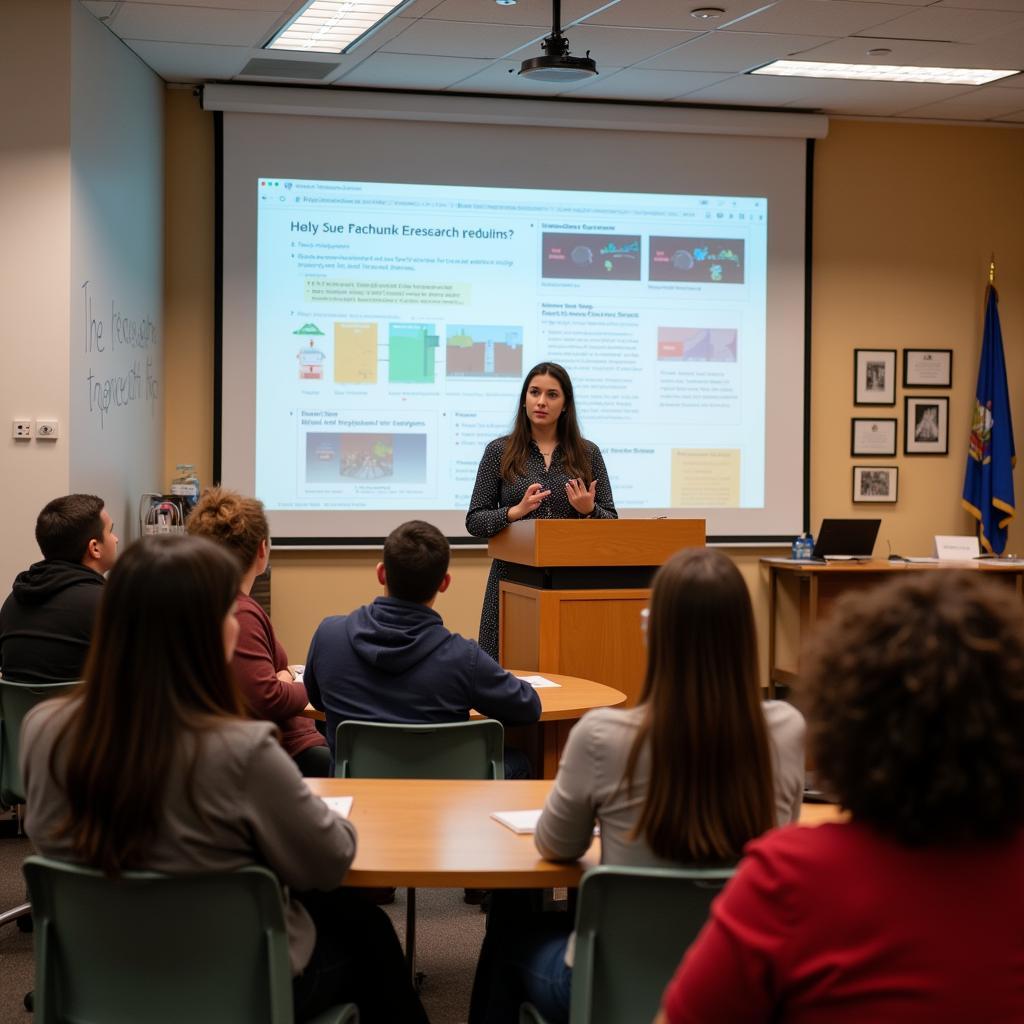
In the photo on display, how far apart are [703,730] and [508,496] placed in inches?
117

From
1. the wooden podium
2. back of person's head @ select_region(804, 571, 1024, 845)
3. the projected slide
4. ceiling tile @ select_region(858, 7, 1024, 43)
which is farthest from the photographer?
the projected slide

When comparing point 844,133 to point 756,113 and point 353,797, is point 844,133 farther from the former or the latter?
point 353,797

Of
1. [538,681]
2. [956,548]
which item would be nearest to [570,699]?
[538,681]

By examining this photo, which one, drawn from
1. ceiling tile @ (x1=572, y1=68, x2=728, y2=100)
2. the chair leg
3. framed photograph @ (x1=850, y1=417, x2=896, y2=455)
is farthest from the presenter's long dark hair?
framed photograph @ (x1=850, y1=417, x2=896, y2=455)

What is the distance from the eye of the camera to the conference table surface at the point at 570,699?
3.29 meters

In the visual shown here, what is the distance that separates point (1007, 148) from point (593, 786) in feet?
22.3

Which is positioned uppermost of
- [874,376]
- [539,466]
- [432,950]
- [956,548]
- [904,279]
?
[904,279]

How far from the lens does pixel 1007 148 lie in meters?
7.52

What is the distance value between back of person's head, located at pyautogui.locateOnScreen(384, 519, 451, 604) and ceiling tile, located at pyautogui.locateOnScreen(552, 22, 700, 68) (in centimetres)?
338

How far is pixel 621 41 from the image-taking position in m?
5.83

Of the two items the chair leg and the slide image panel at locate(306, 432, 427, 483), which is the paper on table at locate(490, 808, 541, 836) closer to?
the chair leg

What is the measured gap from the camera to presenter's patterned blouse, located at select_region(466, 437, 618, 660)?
459cm

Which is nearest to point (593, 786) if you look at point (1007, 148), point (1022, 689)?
point (1022, 689)

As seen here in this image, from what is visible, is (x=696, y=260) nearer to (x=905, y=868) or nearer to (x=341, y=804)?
(x=341, y=804)
